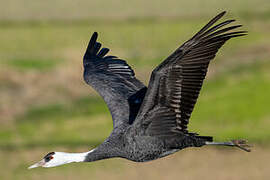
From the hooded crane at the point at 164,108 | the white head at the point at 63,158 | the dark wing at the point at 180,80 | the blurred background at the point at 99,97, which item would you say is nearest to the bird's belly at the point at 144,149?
the hooded crane at the point at 164,108

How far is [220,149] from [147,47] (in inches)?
517

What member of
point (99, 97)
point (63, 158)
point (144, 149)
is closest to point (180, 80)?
point (144, 149)

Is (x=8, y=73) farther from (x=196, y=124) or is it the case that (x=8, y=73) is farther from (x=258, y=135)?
(x=258, y=135)

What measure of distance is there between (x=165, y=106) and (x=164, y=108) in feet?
0.13

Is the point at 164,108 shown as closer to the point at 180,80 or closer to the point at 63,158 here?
the point at 180,80

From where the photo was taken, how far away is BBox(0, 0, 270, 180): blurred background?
68.9ft

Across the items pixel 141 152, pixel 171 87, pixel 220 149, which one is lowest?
pixel 220 149

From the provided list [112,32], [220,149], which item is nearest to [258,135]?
[220,149]

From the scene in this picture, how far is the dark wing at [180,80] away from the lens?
10.8 meters

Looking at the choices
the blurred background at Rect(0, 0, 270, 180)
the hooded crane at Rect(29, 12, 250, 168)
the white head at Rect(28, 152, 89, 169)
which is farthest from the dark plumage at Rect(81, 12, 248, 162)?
the blurred background at Rect(0, 0, 270, 180)

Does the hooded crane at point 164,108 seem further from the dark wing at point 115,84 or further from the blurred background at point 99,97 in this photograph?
the blurred background at point 99,97

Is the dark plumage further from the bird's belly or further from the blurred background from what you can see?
the blurred background

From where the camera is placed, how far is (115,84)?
14031 mm

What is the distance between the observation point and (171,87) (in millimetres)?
11047
